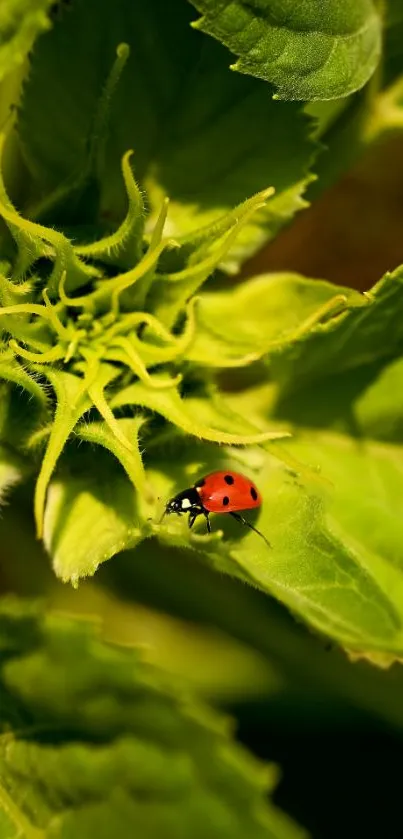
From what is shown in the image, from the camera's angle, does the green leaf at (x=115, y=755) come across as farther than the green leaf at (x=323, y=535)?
Yes

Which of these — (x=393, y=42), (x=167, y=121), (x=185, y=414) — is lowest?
(x=185, y=414)

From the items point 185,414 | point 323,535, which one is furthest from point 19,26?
point 323,535

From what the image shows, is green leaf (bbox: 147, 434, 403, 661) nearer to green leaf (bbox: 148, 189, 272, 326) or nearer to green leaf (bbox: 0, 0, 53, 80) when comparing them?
green leaf (bbox: 148, 189, 272, 326)

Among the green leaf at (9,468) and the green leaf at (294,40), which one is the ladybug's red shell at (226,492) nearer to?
the green leaf at (9,468)

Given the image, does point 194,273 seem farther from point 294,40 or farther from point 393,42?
point 393,42

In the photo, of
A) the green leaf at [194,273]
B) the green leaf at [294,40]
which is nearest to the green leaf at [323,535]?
the green leaf at [194,273]

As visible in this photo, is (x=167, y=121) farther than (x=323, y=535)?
Yes

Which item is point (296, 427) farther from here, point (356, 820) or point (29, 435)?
point (356, 820)
